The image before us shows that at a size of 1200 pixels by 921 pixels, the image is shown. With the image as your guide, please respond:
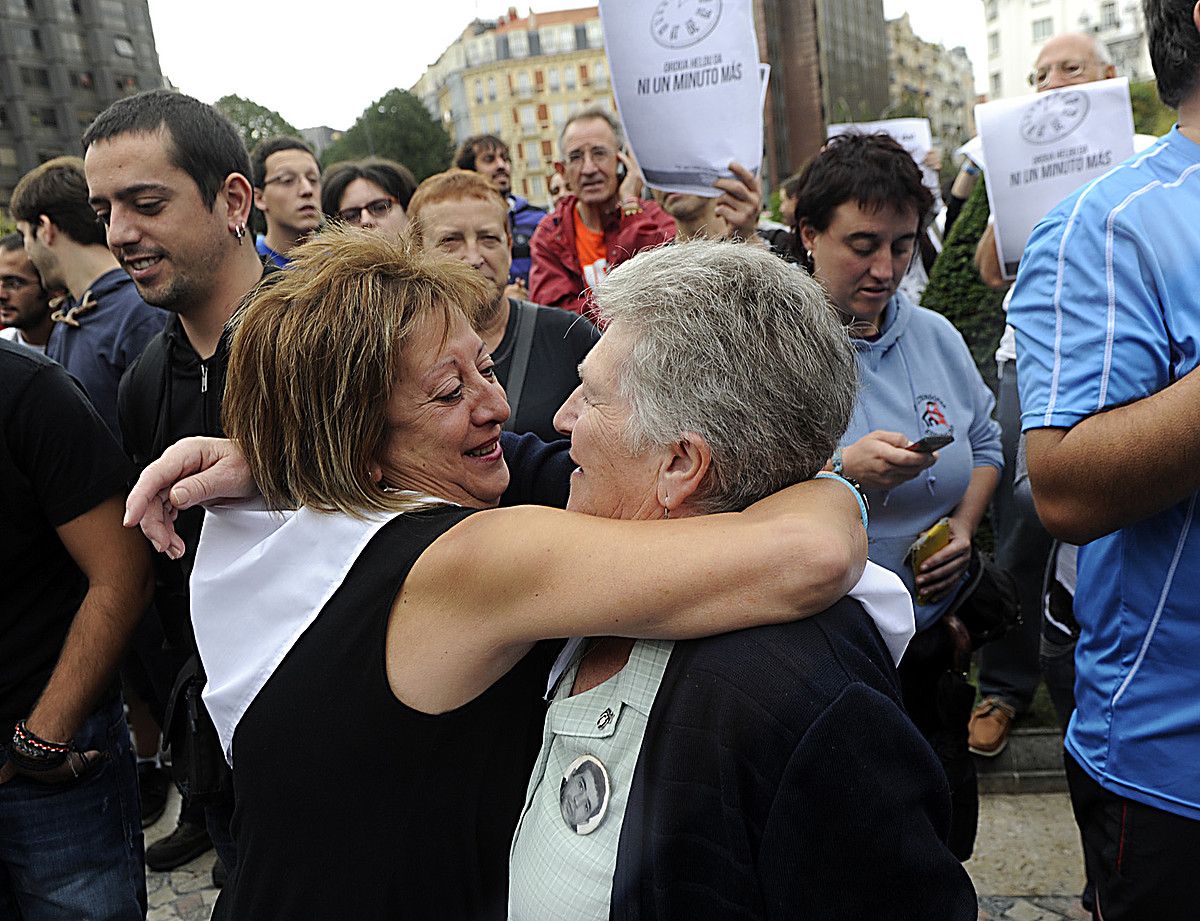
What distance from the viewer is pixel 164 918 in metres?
3.75

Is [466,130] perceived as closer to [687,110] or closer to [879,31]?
[879,31]

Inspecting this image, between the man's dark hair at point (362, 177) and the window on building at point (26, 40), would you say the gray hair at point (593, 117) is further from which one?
the window on building at point (26, 40)

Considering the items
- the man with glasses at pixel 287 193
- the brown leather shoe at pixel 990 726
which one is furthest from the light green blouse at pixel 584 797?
the man with glasses at pixel 287 193

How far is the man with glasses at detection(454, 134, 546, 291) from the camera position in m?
6.26

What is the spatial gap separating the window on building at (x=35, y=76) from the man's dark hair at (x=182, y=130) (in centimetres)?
4277

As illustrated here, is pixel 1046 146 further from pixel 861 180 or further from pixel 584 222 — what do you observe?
pixel 584 222

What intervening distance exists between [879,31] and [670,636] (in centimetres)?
7155

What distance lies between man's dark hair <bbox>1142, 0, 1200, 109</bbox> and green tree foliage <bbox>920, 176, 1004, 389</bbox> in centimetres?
→ 298

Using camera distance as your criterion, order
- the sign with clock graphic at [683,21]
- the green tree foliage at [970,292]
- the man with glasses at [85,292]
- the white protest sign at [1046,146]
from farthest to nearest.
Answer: the green tree foliage at [970,292] → the man with glasses at [85,292] → the white protest sign at [1046,146] → the sign with clock graphic at [683,21]

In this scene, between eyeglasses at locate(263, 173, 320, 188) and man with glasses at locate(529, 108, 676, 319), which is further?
eyeglasses at locate(263, 173, 320, 188)

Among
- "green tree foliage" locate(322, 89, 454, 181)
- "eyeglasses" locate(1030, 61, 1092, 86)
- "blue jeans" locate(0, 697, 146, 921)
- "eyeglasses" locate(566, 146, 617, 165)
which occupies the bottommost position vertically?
"blue jeans" locate(0, 697, 146, 921)

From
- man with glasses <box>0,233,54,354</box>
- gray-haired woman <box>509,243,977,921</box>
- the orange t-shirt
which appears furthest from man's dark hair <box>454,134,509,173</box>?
gray-haired woman <box>509,243,977,921</box>

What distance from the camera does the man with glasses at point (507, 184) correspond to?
626 centimetres

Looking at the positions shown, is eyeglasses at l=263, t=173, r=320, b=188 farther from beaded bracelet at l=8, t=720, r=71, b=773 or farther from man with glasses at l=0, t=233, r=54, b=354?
beaded bracelet at l=8, t=720, r=71, b=773
